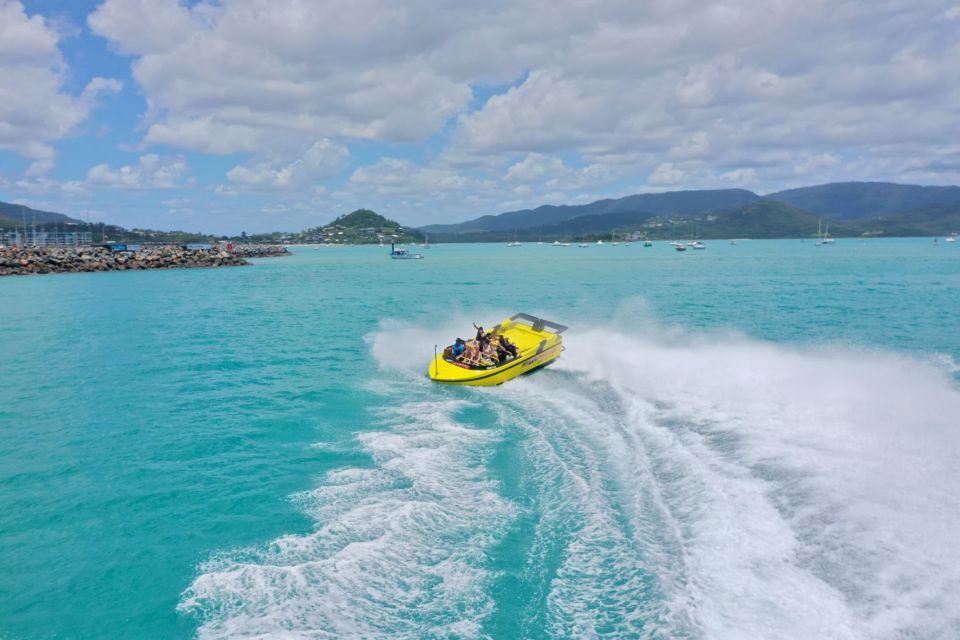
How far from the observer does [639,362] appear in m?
26.8

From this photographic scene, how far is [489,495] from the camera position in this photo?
13.5 metres

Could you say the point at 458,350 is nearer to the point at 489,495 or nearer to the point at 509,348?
the point at 509,348

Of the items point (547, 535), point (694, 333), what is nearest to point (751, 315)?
point (694, 333)

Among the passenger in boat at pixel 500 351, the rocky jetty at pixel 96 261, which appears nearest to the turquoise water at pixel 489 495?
the passenger in boat at pixel 500 351

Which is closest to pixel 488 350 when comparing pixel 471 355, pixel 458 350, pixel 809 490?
pixel 471 355

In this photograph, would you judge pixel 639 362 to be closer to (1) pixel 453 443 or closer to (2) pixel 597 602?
(1) pixel 453 443

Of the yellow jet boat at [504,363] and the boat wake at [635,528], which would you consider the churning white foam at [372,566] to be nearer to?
the boat wake at [635,528]

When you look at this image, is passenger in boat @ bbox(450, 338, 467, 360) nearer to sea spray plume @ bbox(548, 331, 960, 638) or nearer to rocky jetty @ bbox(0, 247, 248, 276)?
sea spray plume @ bbox(548, 331, 960, 638)

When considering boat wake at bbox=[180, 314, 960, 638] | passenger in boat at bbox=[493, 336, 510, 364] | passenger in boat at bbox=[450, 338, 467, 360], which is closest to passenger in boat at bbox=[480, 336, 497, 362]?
passenger in boat at bbox=[493, 336, 510, 364]

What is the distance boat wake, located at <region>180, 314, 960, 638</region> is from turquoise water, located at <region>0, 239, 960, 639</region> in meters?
0.06

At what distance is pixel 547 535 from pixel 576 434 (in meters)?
6.35

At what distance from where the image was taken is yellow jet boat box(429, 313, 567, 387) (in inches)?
948

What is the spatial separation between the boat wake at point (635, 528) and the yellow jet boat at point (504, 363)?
3863mm

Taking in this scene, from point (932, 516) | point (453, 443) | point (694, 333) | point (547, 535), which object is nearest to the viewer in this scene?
point (932, 516)
